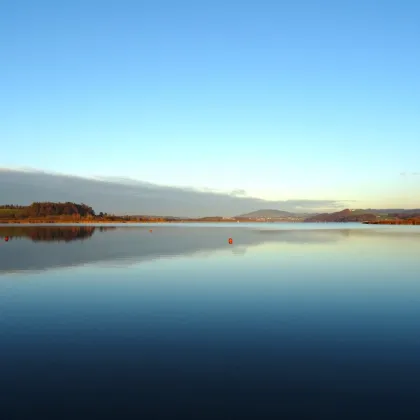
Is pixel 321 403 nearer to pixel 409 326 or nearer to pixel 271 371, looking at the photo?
pixel 271 371

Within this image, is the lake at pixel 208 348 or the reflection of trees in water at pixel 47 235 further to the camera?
the reflection of trees in water at pixel 47 235

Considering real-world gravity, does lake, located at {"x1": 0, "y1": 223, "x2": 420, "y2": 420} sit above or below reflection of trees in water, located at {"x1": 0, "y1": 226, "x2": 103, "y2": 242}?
below

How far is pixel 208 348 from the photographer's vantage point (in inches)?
504

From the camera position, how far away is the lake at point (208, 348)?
29.8 feet

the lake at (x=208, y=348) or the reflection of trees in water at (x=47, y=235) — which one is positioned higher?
the reflection of trees in water at (x=47, y=235)

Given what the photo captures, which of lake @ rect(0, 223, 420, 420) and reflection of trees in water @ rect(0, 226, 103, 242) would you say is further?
reflection of trees in water @ rect(0, 226, 103, 242)

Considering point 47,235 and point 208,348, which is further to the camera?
point 47,235

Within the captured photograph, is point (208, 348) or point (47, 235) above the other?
point (47, 235)

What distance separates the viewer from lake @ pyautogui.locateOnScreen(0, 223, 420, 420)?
29.8 feet

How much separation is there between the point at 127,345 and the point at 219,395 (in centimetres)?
458

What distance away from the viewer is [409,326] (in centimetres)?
1571

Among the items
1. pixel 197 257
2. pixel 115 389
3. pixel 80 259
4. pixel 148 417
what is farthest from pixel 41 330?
pixel 197 257

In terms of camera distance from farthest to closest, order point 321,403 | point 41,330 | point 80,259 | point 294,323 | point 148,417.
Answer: point 80,259 < point 294,323 < point 41,330 < point 321,403 < point 148,417

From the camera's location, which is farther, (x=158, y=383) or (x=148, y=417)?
(x=158, y=383)
